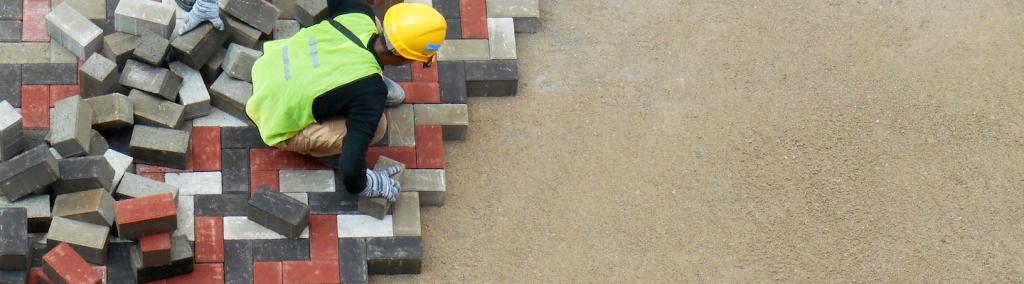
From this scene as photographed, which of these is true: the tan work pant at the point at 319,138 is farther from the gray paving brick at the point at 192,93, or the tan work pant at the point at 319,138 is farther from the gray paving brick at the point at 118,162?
the gray paving brick at the point at 118,162

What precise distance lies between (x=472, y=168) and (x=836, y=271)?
192 cm

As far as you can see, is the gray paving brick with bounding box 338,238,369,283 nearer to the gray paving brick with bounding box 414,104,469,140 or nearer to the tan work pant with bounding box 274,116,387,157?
the tan work pant with bounding box 274,116,387,157

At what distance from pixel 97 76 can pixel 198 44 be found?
51 cm

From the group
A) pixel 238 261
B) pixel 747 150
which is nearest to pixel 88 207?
pixel 238 261

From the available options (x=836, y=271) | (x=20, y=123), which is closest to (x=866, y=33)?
(x=836, y=271)

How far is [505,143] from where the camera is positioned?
812 centimetres

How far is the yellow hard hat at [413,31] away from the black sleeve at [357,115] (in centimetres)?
18

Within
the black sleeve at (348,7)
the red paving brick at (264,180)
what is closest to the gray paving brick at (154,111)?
the red paving brick at (264,180)

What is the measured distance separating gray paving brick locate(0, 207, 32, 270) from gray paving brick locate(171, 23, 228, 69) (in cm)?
117

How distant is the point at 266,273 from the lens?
24.3ft

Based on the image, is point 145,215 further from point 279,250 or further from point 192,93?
point 192,93

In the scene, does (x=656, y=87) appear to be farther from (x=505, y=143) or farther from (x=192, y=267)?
(x=192, y=267)

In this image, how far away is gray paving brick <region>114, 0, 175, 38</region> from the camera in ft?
25.7

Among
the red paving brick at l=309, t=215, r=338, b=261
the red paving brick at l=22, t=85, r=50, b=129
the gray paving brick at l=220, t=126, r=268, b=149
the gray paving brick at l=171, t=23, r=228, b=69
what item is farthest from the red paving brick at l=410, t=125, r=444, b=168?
the red paving brick at l=22, t=85, r=50, b=129
